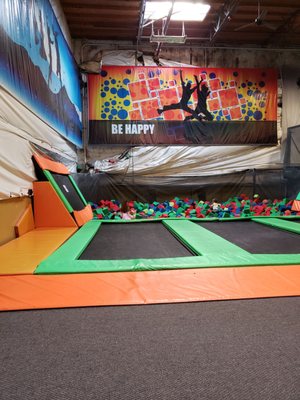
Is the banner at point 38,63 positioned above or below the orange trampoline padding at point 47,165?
above

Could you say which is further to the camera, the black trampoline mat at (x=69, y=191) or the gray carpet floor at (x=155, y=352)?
the black trampoline mat at (x=69, y=191)

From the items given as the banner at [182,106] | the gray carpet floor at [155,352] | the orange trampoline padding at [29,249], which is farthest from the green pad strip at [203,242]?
the banner at [182,106]

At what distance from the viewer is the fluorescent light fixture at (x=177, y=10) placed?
3817mm

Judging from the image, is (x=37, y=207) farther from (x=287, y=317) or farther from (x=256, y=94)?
(x=256, y=94)

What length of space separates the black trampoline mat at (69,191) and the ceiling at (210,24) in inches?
109

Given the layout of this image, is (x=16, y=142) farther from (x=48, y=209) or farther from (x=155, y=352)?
(x=155, y=352)

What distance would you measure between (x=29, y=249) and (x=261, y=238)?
1.69 meters

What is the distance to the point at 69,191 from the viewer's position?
125 inches

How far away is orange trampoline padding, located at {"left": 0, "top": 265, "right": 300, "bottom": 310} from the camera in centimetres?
104

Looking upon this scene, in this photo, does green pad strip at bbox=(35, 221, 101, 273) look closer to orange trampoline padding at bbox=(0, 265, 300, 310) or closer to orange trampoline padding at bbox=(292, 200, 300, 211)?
orange trampoline padding at bbox=(0, 265, 300, 310)

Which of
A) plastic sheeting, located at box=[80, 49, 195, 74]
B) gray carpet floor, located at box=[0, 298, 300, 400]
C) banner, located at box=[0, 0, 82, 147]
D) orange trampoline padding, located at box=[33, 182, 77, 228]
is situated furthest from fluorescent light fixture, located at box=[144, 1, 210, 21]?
gray carpet floor, located at box=[0, 298, 300, 400]

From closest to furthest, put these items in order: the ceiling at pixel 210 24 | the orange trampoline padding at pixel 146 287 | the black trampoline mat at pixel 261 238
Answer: the orange trampoline padding at pixel 146 287 → the black trampoline mat at pixel 261 238 → the ceiling at pixel 210 24

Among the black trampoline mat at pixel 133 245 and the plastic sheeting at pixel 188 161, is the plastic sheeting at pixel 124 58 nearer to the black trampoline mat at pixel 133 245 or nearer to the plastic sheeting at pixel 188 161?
the plastic sheeting at pixel 188 161

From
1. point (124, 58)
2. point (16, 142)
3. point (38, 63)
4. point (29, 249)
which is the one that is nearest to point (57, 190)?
point (16, 142)
